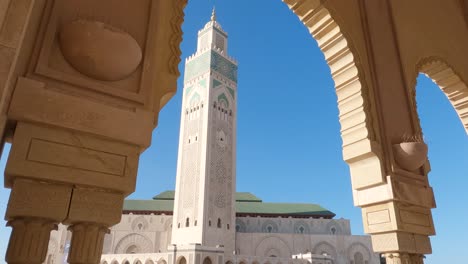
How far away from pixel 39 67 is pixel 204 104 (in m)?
20.9

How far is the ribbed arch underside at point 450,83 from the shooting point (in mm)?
3014

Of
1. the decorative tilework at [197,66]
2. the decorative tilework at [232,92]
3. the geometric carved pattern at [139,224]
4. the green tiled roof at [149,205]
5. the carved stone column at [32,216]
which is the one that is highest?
the decorative tilework at [197,66]

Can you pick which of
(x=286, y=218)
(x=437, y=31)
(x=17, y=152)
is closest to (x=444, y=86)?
(x=437, y=31)

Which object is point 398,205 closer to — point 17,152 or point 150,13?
point 150,13

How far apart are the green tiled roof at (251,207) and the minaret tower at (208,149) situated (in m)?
4.52

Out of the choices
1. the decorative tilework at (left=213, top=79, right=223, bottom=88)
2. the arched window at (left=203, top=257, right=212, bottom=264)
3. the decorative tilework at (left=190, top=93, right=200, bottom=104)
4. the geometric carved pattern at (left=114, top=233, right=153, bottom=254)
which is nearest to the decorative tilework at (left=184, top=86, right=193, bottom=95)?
the decorative tilework at (left=190, top=93, right=200, bottom=104)

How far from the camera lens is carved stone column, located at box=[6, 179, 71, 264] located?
104cm

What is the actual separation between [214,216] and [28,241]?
19598mm

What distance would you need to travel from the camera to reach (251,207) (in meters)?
26.5

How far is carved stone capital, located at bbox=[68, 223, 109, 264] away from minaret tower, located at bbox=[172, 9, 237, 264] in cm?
1850

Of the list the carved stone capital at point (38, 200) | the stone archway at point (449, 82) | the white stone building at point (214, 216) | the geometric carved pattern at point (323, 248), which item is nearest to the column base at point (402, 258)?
the stone archway at point (449, 82)

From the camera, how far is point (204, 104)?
22.0 metres

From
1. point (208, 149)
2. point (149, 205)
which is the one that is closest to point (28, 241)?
point (208, 149)

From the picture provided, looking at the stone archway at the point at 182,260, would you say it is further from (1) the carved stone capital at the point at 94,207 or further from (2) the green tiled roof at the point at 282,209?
(1) the carved stone capital at the point at 94,207
